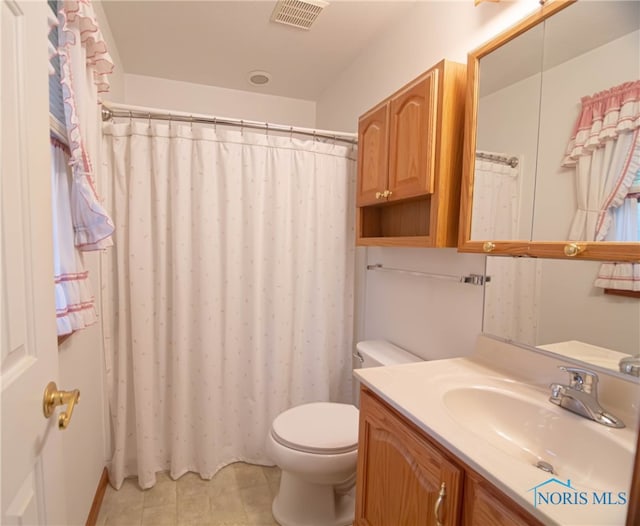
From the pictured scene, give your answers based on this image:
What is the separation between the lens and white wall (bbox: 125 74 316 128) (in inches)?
95.3

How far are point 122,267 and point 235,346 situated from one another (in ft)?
2.33

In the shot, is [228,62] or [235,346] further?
[228,62]

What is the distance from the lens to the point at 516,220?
1.09 meters

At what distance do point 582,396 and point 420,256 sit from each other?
90 cm

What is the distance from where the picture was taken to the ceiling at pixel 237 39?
173 centimetres

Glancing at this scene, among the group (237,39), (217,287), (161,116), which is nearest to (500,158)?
(217,287)

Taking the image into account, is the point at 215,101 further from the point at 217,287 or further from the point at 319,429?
the point at 319,429

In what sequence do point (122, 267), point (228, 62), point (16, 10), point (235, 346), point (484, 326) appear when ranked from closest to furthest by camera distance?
point (16, 10), point (484, 326), point (122, 267), point (235, 346), point (228, 62)

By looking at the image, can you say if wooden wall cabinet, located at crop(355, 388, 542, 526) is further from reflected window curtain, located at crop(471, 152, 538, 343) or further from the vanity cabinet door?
reflected window curtain, located at crop(471, 152, 538, 343)

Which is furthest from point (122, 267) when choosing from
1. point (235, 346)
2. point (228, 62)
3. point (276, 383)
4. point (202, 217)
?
point (228, 62)

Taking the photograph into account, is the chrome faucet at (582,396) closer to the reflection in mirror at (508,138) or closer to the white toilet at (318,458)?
the reflection in mirror at (508,138)

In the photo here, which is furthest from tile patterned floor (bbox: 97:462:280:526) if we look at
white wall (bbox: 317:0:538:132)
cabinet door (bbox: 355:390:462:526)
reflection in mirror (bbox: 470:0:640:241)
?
white wall (bbox: 317:0:538:132)

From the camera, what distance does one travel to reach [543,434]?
92 cm

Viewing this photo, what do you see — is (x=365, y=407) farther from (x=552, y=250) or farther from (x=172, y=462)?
(x=172, y=462)
